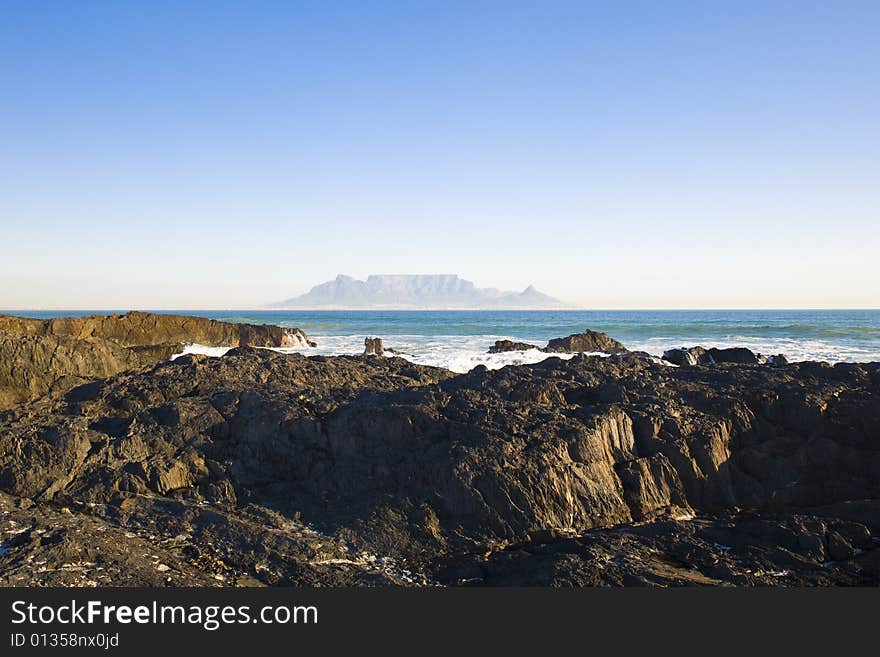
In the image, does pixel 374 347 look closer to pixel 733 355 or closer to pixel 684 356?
pixel 733 355

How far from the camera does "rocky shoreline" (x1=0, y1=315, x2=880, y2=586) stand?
5.79m

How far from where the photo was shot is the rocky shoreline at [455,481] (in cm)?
579

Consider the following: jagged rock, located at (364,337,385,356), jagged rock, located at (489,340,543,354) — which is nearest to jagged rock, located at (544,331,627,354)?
jagged rock, located at (489,340,543,354)

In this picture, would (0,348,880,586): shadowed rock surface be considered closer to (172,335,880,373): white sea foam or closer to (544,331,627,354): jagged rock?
(172,335,880,373): white sea foam

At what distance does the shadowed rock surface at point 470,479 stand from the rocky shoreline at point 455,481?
0.02m

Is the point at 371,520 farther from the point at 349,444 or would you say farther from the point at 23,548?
the point at 23,548

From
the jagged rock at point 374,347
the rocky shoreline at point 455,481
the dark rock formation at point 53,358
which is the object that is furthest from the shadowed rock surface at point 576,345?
the rocky shoreline at point 455,481

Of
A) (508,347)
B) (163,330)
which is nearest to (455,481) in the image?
(508,347)

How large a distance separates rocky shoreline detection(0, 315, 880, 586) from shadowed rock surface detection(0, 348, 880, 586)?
23 mm

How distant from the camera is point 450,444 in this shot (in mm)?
7145

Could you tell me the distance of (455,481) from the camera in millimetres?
Result: 6727

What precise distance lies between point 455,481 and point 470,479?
0.16 meters


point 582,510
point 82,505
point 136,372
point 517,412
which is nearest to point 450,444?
point 517,412

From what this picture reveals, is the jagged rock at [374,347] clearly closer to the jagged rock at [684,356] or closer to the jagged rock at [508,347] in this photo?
the jagged rock at [508,347]
